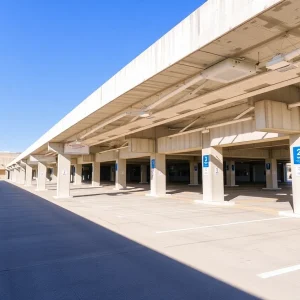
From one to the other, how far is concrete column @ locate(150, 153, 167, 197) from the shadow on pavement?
1579 centimetres

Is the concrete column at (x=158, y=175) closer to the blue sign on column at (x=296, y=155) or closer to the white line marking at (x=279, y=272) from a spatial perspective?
the blue sign on column at (x=296, y=155)

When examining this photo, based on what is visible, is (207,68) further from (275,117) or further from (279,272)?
(275,117)

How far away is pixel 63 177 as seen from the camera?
79.0 ft

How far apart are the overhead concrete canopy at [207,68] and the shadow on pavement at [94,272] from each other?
186 inches

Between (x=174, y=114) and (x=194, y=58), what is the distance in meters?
6.51

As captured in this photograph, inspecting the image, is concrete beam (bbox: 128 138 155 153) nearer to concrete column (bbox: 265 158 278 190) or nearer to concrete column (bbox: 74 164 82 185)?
concrete column (bbox: 265 158 278 190)

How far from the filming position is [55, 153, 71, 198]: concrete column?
23.8 meters

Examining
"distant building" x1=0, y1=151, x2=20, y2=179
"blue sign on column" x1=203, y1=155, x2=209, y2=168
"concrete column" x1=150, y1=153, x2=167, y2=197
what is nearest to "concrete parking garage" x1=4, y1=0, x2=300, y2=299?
"blue sign on column" x1=203, y1=155, x2=209, y2=168

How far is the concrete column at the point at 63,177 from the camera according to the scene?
2375cm

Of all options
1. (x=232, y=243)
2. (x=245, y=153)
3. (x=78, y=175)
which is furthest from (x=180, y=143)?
(x=78, y=175)

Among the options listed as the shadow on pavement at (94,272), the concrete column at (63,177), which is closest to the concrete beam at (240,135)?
the shadow on pavement at (94,272)

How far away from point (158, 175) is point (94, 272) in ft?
63.7

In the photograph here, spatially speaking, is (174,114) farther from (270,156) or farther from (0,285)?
(270,156)

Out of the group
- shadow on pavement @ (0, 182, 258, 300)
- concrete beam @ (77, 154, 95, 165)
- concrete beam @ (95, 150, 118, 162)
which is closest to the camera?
shadow on pavement @ (0, 182, 258, 300)
